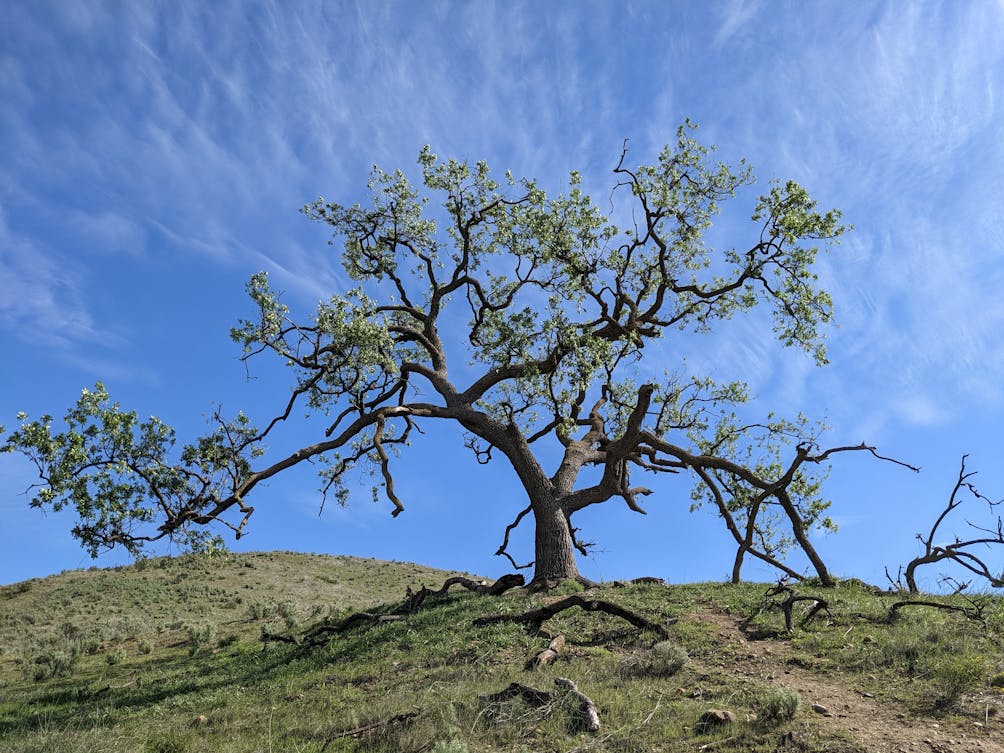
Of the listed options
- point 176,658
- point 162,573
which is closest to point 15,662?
point 176,658

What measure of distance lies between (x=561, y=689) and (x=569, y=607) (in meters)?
6.22

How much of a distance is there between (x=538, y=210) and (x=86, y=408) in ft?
43.7

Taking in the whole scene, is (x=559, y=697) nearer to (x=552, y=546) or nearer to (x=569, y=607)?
(x=569, y=607)

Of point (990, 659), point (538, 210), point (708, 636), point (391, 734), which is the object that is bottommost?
point (391, 734)

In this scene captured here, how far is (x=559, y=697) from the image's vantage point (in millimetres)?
9367

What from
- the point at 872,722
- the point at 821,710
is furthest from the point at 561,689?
the point at 872,722

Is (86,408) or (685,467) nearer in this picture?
(86,408)

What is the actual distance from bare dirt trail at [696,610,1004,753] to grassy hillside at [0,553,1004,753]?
33 mm

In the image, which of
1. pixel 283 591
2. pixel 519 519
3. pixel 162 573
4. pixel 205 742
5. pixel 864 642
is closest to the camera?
pixel 205 742

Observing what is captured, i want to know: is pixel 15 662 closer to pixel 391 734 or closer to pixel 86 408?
pixel 86 408

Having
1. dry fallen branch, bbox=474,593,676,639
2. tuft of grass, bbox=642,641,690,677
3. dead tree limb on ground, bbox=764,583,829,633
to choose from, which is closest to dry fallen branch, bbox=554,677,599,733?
tuft of grass, bbox=642,641,690,677

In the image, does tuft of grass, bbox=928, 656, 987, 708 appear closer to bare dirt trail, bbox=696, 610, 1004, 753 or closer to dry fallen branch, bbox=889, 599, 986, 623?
bare dirt trail, bbox=696, 610, 1004, 753

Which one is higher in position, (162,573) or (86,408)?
(162,573)

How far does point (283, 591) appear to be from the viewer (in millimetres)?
37312
